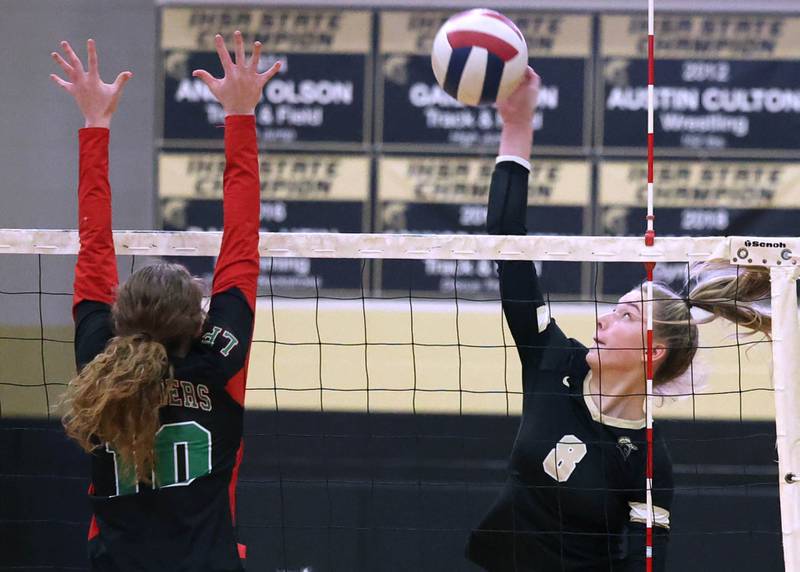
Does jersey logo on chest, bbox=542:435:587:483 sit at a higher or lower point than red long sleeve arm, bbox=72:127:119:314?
lower

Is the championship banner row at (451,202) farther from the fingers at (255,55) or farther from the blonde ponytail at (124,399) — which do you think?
the blonde ponytail at (124,399)

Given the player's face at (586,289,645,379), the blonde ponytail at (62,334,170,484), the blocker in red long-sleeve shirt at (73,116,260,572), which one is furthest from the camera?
the player's face at (586,289,645,379)

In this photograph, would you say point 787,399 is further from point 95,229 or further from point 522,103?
point 95,229

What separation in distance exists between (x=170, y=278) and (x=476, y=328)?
400cm

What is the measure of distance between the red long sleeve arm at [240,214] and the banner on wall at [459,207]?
145 inches

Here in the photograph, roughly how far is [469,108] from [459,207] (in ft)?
1.91

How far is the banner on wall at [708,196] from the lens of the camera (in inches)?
242

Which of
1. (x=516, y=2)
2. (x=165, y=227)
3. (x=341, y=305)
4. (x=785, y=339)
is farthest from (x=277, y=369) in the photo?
(x=785, y=339)

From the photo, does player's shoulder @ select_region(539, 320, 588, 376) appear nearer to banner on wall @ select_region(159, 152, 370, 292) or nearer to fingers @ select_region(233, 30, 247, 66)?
fingers @ select_region(233, 30, 247, 66)

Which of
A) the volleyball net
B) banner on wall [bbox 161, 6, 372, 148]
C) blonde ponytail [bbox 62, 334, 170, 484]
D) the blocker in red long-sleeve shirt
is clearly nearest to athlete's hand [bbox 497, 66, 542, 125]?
the blocker in red long-sleeve shirt

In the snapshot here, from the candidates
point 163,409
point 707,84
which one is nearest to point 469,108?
point 707,84

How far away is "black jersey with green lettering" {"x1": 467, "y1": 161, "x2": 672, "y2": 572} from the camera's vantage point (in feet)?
9.22

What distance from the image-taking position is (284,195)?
623 cm

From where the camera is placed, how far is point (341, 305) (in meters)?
6.20
